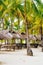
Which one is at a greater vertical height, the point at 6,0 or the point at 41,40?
Result: the point at 6,0

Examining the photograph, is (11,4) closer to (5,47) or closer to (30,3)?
(30,3)

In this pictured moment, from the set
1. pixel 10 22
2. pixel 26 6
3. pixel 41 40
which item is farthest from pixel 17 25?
pixel 26 6

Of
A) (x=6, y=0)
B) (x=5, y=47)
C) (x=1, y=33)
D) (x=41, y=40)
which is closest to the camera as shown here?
(x=1, y=33)

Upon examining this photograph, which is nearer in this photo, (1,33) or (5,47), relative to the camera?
(1,33)

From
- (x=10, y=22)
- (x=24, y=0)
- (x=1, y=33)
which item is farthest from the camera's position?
(x=10, y=22)

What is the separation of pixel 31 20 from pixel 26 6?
8279mm

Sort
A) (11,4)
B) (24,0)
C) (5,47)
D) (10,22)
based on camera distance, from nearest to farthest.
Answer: (24,0), (11,4), (5,47), (10,22)

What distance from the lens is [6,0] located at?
71.7 ft

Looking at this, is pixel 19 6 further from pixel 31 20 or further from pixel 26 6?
pixel 31 20

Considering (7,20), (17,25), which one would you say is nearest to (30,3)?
(7,20)

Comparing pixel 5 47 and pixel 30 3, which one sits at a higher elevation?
pixel 30 3

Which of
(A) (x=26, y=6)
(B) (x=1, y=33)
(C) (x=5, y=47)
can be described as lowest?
(C) (x=5, y=47)

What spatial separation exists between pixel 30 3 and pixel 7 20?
922 cm

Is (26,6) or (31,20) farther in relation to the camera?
(31,20)
